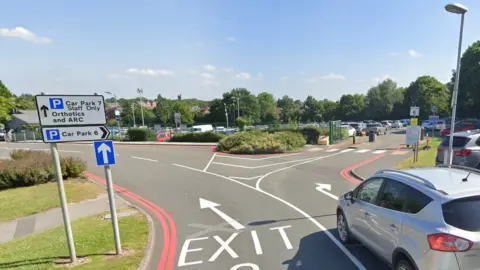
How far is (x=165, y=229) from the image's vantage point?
24.7ft

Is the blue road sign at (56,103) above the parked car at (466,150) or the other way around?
above

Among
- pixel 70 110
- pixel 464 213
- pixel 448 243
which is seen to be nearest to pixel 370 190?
pixel 464 213

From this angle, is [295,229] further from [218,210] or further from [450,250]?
[450,250]

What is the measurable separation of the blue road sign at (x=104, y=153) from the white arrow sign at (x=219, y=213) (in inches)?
138

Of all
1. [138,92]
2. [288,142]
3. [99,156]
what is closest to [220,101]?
[138,92]

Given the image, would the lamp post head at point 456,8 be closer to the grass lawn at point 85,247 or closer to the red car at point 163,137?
the grass lawn at point 85,247

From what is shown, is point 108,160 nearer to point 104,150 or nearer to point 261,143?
point 104,150

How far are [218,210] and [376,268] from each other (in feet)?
16.4

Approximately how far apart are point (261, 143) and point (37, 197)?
1528 cm

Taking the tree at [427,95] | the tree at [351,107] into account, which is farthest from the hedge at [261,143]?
the tree at [351,107]

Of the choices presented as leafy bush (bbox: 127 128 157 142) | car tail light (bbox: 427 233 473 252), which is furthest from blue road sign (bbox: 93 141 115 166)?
leafy bush (bbox: 127 128 157 142)

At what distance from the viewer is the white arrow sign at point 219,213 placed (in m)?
7.50

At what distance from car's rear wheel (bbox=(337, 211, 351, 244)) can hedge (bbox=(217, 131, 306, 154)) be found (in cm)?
1606

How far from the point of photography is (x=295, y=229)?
709 cm
